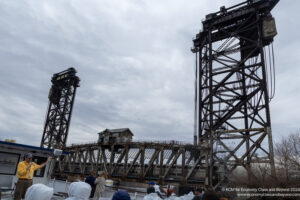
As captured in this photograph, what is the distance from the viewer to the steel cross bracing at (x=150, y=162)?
80.3 feet

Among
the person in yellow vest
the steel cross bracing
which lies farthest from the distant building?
the person in yellow vest

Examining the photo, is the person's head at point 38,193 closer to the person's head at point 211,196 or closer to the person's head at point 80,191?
the person's head at point 80,191

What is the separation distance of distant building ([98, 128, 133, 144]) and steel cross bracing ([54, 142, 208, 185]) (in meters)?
1.02

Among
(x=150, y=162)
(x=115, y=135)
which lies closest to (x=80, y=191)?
(x=150, y=162)

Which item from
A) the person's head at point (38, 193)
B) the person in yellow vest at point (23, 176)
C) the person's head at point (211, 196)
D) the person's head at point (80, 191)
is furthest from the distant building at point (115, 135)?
the person's head at point (211, 196)

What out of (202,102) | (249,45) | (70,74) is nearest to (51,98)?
(70,74)

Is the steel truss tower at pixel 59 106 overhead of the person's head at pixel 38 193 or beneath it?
overhead

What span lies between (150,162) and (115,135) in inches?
369

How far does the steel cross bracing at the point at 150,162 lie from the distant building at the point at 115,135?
3.35ft

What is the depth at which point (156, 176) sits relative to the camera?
27281 millimetres

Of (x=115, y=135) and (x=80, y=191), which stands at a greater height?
(x=115, y=135)

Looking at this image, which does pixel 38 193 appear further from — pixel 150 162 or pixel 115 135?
pixel 115 135

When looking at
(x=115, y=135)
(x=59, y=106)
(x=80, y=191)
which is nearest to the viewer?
(x=80, y=191)

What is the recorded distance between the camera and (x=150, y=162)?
1085 inches
